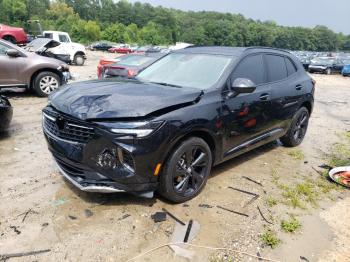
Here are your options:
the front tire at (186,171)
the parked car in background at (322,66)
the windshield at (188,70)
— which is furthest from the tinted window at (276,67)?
the parked car in background at (322,66)

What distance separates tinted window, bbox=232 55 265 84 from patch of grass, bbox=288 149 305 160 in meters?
1.72

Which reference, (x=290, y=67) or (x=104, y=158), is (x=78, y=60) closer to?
(x=290, y=67)

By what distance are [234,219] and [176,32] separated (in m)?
130

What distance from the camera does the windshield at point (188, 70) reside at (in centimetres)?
445

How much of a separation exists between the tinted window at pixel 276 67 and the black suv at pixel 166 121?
0.14ft

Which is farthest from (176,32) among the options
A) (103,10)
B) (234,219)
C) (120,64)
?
(234,219)

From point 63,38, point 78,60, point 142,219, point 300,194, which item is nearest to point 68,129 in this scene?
point 142,219

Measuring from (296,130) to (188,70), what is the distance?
273 cm

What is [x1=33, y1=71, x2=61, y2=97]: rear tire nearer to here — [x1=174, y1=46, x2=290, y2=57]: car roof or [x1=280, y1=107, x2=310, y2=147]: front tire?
[x1=174, y1=46, x2=290, y2=57]: car roof

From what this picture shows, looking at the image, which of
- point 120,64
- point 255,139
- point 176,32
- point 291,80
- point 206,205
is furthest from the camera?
point 176,32

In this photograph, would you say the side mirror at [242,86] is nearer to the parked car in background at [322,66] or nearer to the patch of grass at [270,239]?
the patch of grass at [270,239]

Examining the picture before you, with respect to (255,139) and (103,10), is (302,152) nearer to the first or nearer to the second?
(255,139)

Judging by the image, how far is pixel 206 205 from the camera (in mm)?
4086

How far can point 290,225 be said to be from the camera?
378cm
